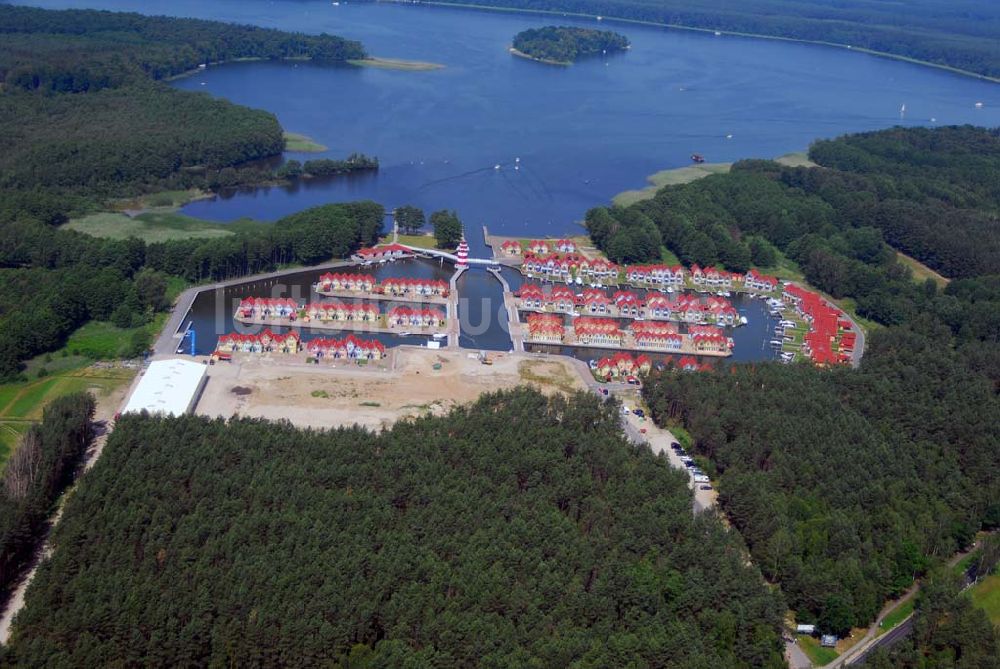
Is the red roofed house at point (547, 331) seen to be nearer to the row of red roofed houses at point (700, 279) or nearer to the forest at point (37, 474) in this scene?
the row of red roofed houses at point (700, 279)

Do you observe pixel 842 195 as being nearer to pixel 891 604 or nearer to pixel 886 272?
pixel 886 272

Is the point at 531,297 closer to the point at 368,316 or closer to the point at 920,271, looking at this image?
the point at 368,316

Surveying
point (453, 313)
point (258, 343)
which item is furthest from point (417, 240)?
point (258, 343)

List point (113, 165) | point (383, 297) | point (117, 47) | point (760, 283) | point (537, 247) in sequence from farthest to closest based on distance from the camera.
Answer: point (117, 47)
point (113, 165)
point (537, 247)
point (760, 283)
point (383, 297)

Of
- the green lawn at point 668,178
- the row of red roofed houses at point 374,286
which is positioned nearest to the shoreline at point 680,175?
the green lawn at point 668,178

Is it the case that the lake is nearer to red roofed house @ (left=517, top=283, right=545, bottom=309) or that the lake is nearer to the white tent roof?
red roofed house @ (left=517, top=283, right=545, bottom=309)

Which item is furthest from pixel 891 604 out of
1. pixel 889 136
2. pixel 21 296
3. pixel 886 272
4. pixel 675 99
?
pixel 675 99
